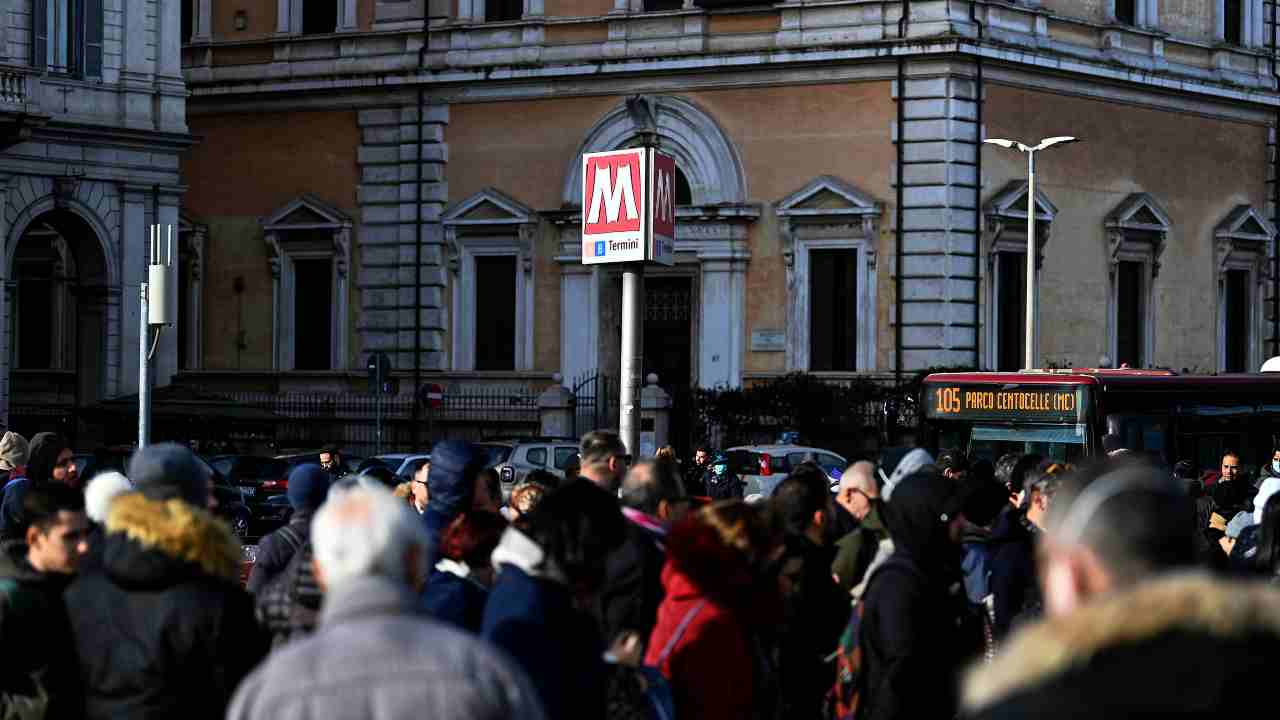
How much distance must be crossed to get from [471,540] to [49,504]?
5.56ft

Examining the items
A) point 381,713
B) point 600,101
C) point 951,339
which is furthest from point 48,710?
point 600,101

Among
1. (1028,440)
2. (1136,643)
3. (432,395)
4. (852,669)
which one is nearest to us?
(1136,643)

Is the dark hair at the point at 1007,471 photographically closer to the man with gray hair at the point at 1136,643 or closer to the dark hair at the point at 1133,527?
the dark hair at the point at 1133,527

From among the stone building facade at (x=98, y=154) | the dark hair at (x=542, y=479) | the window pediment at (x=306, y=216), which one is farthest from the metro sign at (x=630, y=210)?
the window pediment at (x=306, y=216)

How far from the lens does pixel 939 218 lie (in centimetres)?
3906

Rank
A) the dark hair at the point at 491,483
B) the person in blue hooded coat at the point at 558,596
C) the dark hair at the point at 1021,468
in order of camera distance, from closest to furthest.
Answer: the person in blue hooded coat at the point at 558,596, the dark hair at the point at 491,483, the dark hair at the point at 1021,468

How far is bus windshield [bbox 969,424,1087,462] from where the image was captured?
88.2 feet

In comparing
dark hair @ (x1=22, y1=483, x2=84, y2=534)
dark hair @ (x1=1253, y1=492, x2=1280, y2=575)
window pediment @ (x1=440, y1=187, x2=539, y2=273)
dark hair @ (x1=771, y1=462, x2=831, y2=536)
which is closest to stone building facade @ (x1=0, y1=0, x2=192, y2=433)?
→ window pediment @ (x1=440, y1=187, x2=539, y2=273)

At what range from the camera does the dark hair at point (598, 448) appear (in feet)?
35.3

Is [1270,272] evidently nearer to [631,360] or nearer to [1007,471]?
[1007,471]

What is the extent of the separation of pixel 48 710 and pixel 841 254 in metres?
33.7

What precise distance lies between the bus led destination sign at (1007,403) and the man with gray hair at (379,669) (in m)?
22.6

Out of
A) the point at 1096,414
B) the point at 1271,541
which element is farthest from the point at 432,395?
the point at 1271,541

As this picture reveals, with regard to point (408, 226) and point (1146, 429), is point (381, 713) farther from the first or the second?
point (408, 226)
